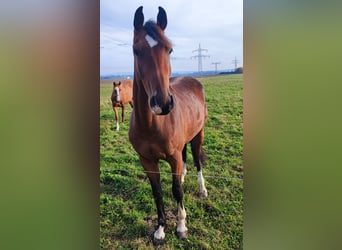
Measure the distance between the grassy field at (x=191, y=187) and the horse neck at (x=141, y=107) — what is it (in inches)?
4.1

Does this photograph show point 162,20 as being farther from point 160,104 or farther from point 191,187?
point 191,187

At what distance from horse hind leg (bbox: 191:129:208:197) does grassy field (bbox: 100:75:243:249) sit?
0.03 m

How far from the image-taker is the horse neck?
2.27 m

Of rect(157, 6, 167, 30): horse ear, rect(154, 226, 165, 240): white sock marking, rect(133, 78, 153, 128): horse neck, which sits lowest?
rect(154, 226, 165, 240): white sock marking

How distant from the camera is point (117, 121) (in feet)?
8.00

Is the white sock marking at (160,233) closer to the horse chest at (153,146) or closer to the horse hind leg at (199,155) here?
the horse hind leg at (199,155)

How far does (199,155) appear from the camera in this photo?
7.39 feet

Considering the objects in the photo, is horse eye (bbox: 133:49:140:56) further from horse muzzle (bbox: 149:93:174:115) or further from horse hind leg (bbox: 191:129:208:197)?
horse hind leg (bbox: 191:129:208:197)

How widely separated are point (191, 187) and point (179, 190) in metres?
0.09

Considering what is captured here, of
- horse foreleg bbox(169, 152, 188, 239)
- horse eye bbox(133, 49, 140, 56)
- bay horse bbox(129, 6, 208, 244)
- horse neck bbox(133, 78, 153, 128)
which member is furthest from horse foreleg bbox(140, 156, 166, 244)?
horse eye bbox(133, 49, 140, 56)

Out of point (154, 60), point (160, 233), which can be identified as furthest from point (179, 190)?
point (154, 60)

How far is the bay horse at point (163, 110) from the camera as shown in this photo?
2176 mm

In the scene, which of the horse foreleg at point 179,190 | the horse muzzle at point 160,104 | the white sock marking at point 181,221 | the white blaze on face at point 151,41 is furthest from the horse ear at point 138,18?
the white sock marking at point 181,221
